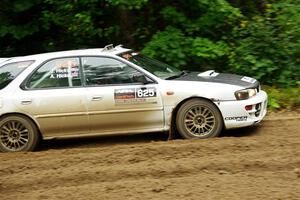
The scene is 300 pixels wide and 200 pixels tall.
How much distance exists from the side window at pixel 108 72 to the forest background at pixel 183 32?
10.3 feet

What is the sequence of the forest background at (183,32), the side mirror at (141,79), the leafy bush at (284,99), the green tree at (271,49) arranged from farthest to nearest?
the forest background at (183,32), the green tree at (271,49), the leafy bush at (284,99), the side mirror at (141,79)

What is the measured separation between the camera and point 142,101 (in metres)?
8.39

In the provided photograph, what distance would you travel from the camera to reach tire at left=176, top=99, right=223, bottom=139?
832cm

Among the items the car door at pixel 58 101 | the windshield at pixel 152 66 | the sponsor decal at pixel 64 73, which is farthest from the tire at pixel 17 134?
the windshield at pixel 152 66

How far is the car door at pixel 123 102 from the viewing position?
839 cm

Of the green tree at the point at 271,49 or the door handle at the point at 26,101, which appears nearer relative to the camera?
the door handle at the point at 26,101

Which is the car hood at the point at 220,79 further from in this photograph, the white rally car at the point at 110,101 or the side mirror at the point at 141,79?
the side mirror at the point at 141,79

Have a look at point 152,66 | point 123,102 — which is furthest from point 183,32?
point 123,102

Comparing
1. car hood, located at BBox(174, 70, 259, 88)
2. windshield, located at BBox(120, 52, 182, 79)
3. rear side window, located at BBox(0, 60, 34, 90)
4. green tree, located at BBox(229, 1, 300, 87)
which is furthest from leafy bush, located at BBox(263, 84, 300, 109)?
rear side window, located at BBox(0, 60, 34, 90)

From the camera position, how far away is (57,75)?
28.5 ft

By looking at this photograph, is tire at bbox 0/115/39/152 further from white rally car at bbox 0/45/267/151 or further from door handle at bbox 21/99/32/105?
door handle at bbox 21/99/32/105

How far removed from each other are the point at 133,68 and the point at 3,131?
89.4 inches

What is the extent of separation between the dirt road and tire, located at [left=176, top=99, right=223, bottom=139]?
25 cm

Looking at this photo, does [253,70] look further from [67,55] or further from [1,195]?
[1,195]
